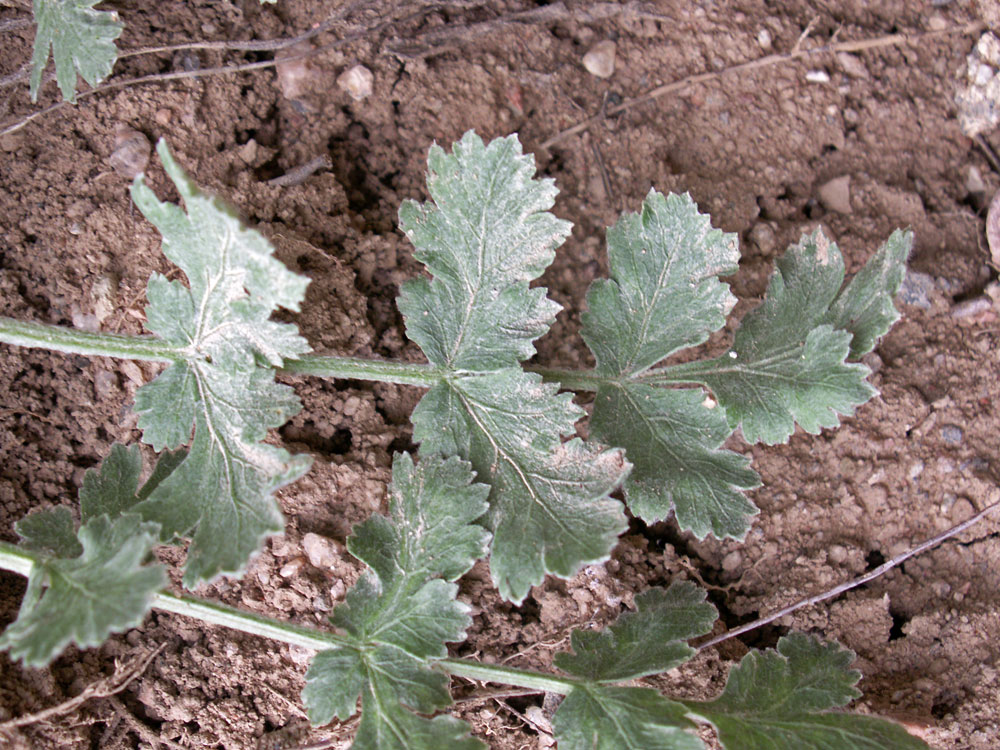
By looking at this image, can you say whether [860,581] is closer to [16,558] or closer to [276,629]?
[276,629]

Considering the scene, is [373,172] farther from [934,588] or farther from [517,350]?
[934,588]

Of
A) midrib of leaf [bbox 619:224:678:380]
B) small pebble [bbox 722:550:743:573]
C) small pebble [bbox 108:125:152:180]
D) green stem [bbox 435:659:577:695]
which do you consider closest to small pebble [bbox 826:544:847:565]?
small pebble [bbox 722:550:743:573]

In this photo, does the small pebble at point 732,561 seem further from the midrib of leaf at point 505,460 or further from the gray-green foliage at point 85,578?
the gray-green foliage at point 85,578

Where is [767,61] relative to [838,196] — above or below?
above

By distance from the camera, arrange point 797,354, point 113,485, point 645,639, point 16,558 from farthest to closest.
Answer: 1. point 797,354
2. point 645,639
3. point 113,485
4. point 16,558

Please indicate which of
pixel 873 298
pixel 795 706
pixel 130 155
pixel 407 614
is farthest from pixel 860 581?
pixel 130 155
